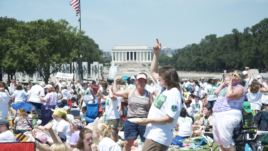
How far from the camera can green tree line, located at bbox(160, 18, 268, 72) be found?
10569cm

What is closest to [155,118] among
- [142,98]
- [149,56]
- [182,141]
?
[142,98]

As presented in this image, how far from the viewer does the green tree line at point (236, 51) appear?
347ft

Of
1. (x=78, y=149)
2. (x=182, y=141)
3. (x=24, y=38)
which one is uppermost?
(x=24, y=38)

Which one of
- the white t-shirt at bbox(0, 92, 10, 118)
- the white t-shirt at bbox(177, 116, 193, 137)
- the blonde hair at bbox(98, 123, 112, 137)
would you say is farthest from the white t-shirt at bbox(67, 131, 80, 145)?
the white t-shirt at bbox(177, 116, 193, 137)

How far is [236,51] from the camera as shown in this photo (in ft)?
394

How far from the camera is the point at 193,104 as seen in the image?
17.9 metres

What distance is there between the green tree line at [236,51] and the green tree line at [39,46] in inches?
1857

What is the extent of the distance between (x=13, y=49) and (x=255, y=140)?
195ft

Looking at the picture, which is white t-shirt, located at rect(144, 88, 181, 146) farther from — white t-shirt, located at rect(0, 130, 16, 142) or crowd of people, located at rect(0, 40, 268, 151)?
white t-shirt, located at rect(0, 130, 16, 142)

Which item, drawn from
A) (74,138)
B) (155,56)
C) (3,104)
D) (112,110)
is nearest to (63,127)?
(74,138)

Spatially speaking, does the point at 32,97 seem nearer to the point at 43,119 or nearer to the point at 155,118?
the point at 43,119

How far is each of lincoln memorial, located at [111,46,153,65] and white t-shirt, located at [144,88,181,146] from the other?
481 feet

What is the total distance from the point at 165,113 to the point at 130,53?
15009 centimetres

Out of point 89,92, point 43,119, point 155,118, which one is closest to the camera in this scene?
point 155,118
